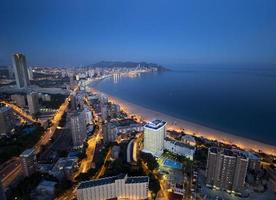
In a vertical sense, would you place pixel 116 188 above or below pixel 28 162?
below

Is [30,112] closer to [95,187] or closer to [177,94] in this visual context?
[95,187]

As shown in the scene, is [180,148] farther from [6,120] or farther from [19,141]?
[6,120]

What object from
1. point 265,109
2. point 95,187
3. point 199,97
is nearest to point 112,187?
point 95,187

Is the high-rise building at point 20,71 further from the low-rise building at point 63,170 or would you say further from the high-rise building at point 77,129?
the low-rise building at point 63,170

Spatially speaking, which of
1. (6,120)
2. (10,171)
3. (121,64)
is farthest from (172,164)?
(121,64)

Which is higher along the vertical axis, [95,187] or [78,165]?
[95,187]
